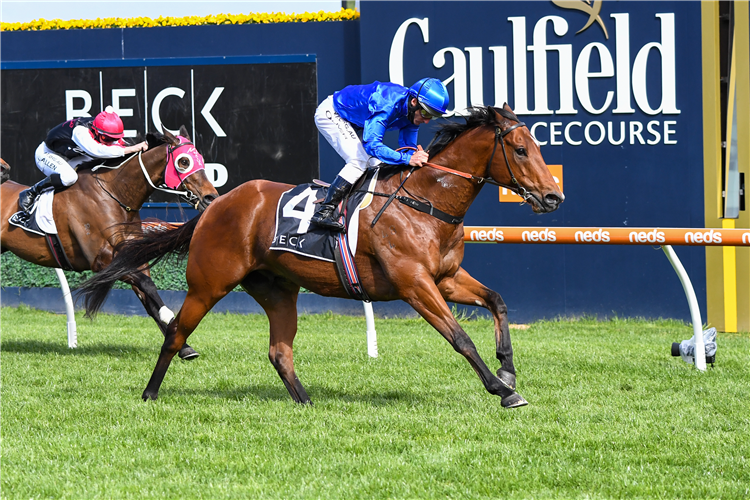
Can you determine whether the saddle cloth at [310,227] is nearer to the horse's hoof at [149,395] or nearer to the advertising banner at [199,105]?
the horse's hoof at [149,395]

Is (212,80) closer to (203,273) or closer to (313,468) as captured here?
(203,273)

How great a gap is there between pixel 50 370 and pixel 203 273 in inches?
81.2

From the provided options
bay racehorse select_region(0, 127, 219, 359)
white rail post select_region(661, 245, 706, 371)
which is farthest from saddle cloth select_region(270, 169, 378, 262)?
white rail post select_region(661, 245, 706, 371)

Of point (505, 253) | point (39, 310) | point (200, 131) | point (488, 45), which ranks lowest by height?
point (39, 310)

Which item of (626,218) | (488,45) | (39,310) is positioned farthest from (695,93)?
(39,310)

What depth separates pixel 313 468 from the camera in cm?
396

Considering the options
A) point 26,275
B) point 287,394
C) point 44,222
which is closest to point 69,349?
point 44,222

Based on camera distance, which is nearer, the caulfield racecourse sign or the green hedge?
the caulfield racecourse sign

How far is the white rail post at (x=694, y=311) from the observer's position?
6191 millimetres

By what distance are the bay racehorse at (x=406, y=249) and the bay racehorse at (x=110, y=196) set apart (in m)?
1.61

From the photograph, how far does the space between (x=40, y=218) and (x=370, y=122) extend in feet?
12.5

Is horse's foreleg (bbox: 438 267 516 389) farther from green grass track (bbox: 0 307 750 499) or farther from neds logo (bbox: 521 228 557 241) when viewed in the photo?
neds logo (bbox: 521 228 557 241)

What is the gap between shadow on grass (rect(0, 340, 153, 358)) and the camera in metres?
7.73

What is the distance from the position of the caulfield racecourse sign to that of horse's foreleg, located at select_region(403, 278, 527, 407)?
6073 millimetres
